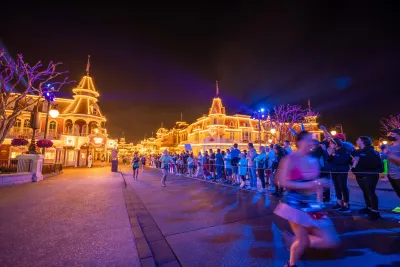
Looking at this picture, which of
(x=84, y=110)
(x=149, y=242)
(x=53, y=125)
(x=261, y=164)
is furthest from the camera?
(x=84, y=110)

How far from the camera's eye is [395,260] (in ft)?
10.4

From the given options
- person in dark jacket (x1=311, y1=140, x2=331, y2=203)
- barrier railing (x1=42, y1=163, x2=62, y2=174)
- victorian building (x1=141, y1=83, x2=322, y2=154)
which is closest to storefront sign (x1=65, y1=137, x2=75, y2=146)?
barrier railing (x1=42, y1=163, x2=62, y2=174)

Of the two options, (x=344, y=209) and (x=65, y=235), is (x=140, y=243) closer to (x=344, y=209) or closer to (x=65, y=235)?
(x=65, y=235)

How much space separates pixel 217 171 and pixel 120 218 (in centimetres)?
936

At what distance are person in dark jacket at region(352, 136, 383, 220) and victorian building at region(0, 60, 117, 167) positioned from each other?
36627 millimetres

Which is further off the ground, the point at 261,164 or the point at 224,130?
the point at 224,130

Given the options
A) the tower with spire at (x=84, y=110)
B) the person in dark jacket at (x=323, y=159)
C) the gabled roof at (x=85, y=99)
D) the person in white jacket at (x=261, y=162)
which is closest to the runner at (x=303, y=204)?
the person in dark jacket at (x=323, y=159)

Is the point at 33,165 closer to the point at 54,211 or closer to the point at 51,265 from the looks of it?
the point at 54,211

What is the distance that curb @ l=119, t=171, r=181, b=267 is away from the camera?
3270 mm

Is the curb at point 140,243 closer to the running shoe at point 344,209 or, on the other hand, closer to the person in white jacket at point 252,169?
the running shoe at point 344,209

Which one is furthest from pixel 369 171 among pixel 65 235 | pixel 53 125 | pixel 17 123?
pixel 17 123

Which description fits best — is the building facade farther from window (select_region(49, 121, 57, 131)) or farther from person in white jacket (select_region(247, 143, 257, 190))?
person in white jacket (select_region(247, 143, 257, 190))

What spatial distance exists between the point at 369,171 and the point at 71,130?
1648 inches

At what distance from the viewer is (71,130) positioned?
119ft
